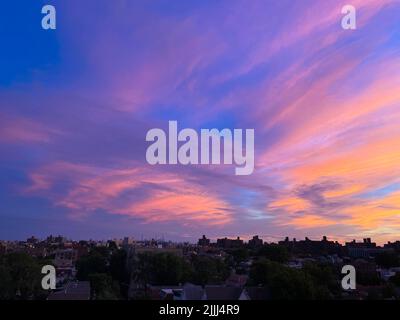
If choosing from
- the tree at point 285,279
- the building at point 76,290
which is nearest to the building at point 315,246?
the tree at point 285,279

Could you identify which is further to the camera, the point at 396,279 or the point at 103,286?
the point at 396,279

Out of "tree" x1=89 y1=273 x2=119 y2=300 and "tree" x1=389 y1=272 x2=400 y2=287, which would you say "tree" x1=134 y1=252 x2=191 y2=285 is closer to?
"tree" x1=89 y1=273 x2=119 y2=300

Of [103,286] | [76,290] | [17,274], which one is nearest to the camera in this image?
[76,290]

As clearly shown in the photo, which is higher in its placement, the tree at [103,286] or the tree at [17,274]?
the tree at [17,274]

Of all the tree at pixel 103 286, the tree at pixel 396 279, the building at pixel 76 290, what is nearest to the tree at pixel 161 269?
the tree at pixel 103 286

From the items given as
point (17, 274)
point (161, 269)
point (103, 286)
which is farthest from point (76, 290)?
point (161, 269)

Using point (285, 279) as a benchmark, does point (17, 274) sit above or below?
above

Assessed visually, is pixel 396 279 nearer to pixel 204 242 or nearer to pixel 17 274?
pixel 204 242

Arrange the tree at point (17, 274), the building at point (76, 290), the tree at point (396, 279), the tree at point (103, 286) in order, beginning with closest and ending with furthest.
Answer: the building at point (76, 290)
the tree at point (17, 274)
the tree at point (103, 286)
the tree at point (396, 279)

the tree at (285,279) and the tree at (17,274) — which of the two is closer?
the tree at (17,274)

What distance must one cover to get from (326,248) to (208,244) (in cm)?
168

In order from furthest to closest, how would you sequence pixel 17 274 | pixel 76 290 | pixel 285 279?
pixel 285 279, pixel 17 274, pixel 76 290

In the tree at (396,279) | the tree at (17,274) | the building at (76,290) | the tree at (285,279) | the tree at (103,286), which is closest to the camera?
the building at (76,290)

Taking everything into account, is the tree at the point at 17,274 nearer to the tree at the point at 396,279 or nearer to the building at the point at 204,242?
the building at the point at 204,242
